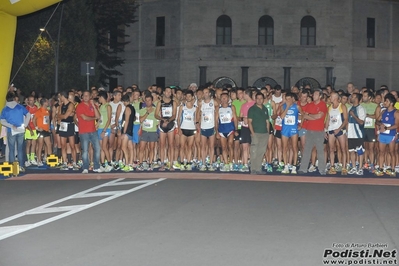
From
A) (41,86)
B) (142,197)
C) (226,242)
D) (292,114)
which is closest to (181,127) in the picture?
(292,114)

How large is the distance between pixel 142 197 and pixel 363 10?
45.0 meters

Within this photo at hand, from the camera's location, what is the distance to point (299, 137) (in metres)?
19.4

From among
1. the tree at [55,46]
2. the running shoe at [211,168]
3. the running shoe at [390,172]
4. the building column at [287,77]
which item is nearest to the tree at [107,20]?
the tree at [55,46]

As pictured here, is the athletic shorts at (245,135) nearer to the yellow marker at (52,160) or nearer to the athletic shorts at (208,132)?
the athletic shorts at (208,132)

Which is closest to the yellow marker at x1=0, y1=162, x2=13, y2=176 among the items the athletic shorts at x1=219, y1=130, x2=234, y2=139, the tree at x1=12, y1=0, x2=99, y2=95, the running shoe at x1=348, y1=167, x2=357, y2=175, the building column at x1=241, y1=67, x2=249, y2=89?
the athletic shorts at x1=219, y1=130, x2=234, y2=139

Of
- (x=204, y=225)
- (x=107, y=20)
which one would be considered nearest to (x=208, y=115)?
(x=204, y=225)

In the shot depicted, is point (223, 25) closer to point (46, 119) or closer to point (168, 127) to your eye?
point (46, 119)

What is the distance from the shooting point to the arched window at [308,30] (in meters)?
55.1

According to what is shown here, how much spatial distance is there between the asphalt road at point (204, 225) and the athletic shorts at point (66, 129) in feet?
12.3

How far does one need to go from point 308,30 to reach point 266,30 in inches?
124

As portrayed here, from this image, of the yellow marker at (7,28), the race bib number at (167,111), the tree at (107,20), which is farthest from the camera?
the tree at (107,20)

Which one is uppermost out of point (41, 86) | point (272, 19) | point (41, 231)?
point (272, 19)

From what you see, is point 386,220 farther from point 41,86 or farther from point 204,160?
point 41,86

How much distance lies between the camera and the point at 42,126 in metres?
20.3
